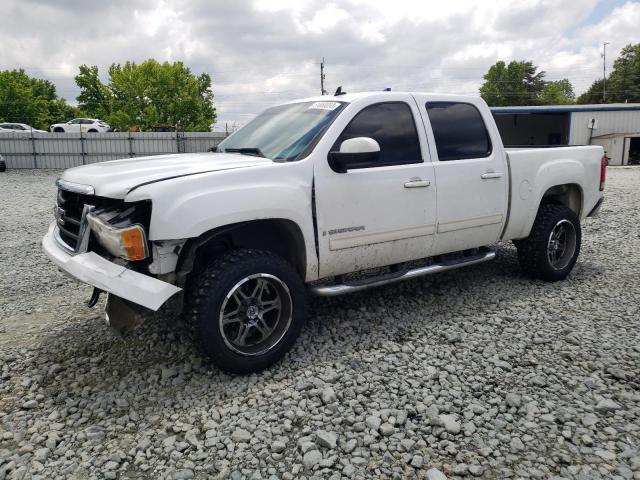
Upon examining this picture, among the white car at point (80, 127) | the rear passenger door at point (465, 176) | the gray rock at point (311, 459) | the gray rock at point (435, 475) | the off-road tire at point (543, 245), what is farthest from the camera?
the white car at point (80, 127)

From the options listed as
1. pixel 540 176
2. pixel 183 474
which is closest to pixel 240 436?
pixel 183 474

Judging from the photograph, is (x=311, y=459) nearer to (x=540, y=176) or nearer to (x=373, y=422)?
(x=373, y=422)

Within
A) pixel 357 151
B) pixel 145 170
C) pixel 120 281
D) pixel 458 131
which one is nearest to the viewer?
pixel 120 281

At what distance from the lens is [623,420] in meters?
2.85

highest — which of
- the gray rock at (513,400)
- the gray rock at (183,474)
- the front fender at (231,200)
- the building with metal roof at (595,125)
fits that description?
the building with metal roof at (595,125)

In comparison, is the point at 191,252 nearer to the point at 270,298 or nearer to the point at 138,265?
the point at 138,265

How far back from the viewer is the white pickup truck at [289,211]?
10.1 ft

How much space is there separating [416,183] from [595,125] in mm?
35604

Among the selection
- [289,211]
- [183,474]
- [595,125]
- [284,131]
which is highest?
[595,125]

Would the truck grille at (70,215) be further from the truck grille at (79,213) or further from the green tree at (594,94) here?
the green tree at (594,94)

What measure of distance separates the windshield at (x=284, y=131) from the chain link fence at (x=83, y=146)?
2139cm

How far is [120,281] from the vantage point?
9.62ft

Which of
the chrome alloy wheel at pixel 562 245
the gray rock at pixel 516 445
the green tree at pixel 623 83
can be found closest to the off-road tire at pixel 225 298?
the gray rock at pixel 516 445

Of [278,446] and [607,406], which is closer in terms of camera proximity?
[278,446]
